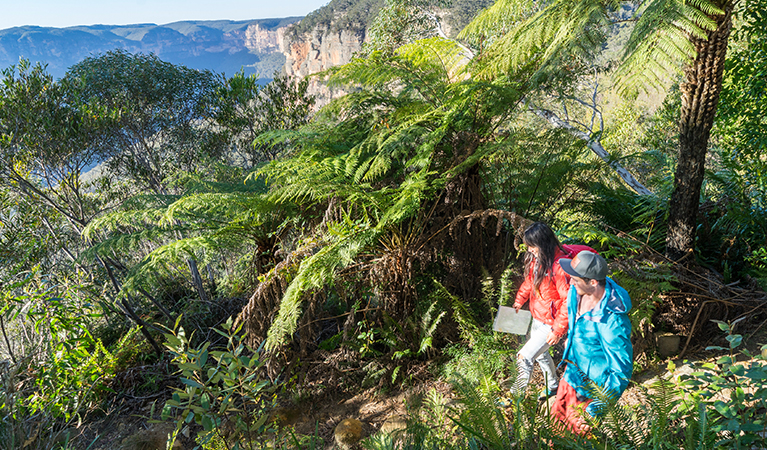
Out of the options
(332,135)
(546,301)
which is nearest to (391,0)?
(332,135)

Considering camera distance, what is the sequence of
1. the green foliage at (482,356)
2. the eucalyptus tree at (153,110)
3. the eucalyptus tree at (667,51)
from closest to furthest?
the eucalyptus tree at (667,51) < the green foliage at (482,356) < the eucalyptus tree at (153,110)

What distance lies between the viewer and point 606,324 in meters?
1.87

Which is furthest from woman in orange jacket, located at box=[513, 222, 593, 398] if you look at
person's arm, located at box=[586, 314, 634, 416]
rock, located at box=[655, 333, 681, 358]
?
rock, located at box=[655, 333, 681, 358]

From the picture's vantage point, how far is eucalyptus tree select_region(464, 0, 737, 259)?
6.80 feet

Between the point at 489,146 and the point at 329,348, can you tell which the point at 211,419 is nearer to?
the point at 329,348

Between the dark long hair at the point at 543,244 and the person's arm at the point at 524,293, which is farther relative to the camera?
the person's arm at the point at 524,293

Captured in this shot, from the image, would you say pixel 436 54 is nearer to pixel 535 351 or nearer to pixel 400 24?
pixel 535 351

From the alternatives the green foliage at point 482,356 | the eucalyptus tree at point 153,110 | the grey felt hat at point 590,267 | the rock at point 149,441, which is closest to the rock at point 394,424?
the green foliage at point 482,356

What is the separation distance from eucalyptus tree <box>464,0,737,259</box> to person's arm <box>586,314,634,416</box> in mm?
1266

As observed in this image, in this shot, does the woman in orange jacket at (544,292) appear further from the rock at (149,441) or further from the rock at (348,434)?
the rock at (149,441)

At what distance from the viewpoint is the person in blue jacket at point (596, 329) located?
1827 millimetres

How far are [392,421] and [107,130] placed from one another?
6.70 meters

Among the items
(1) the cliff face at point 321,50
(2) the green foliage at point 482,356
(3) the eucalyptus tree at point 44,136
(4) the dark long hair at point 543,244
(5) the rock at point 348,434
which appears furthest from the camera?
(1) the cliff face at point 321,50

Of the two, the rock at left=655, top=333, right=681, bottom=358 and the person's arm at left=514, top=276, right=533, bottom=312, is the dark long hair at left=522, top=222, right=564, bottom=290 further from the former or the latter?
the rock at left=655, top=333, right=681, bottom=358
